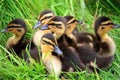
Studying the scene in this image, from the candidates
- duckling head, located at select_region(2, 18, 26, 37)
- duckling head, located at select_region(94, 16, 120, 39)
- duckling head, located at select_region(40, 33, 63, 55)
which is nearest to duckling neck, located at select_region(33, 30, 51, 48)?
duckling head, located at select_region(2, 18, 26, 37)

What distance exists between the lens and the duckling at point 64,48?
148 inches

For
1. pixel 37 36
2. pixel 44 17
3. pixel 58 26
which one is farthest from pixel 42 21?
pixel 58 26

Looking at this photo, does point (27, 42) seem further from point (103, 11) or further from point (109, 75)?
point (103, 11)

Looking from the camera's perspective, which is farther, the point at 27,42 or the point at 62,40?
the point at 27,42

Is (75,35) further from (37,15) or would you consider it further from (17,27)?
(37,15)

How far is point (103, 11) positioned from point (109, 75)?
4.29 feet

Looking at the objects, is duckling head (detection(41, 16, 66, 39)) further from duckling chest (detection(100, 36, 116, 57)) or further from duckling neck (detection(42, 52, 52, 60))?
duckling chest (detection(100, 36, 116, 57))

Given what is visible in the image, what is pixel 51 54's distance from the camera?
376 cm

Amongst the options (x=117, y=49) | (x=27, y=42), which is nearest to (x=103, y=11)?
(x=117, y=49)

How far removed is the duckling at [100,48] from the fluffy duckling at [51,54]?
30cm

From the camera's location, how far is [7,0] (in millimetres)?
4512

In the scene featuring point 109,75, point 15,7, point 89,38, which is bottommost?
point 109,75

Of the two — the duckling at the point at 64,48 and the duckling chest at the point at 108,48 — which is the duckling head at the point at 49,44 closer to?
the duckling at the point at 64,48

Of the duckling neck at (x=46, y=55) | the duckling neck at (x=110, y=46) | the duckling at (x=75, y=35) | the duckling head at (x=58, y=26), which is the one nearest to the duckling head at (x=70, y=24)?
the duckling at (x=75, y=35)
